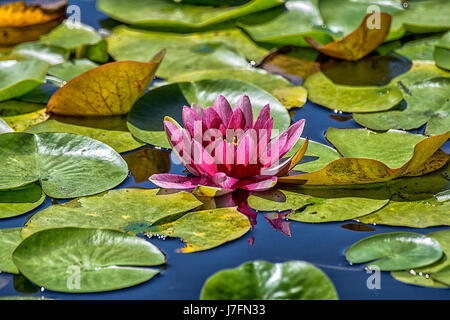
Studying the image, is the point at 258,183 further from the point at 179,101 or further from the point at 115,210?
the point at 179,101

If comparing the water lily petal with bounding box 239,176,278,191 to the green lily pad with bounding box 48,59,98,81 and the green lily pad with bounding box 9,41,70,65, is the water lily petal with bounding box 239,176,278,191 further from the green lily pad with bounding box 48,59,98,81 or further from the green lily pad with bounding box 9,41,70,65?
the green lily pad with bounding box 9,41,70,65

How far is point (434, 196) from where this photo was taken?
2.25 m

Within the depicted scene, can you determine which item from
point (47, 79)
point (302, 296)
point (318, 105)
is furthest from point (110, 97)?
point (302, 296)

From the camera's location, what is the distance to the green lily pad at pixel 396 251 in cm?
188

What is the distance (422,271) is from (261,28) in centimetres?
217

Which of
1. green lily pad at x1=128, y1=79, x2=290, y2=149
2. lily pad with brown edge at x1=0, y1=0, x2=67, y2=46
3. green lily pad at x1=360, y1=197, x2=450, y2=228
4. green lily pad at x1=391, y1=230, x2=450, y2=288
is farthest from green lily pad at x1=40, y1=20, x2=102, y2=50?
green lily pad at x1=391, y1=230, x2=450, y2=288

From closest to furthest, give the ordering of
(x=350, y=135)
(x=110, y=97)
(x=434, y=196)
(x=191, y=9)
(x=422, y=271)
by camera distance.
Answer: (x=422, y=271) < (x=434, y=196) < (x=350, y=135) < (x=110, y=97) < (x=191, y=9)

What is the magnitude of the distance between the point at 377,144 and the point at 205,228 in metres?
0.91

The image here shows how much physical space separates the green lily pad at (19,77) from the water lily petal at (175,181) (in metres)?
1.01

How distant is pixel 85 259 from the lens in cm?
192

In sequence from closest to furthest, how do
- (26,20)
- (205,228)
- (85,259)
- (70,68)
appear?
(85,259) < (205,228) < (70,68) < (26,20)

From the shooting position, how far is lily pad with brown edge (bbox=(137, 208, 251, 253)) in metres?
2.02

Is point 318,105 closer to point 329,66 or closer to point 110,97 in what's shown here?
point 329,66

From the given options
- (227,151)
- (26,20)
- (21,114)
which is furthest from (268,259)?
(26,20)
